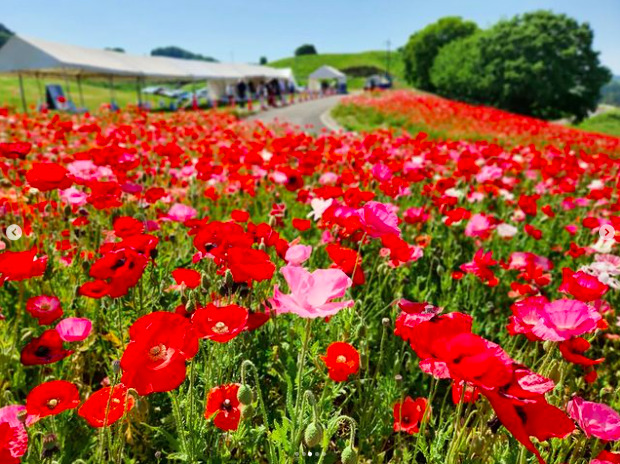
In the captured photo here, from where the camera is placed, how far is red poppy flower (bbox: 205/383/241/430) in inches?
53.1

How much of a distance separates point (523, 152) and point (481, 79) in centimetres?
3424

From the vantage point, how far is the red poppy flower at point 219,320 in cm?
119

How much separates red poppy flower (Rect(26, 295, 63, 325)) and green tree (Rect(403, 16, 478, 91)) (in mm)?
56460

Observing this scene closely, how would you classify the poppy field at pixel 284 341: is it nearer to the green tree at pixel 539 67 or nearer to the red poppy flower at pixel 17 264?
the red poppy flower at pixel 17 264

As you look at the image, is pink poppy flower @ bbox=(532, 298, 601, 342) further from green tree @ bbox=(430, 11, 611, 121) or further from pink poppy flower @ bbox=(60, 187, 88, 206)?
green tree @ bbox=(430, 11, 611, 121)

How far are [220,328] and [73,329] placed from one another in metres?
0.78

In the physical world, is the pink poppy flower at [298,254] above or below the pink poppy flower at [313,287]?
below

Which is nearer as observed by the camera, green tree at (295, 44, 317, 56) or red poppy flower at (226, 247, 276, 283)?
red poppy flower at (226, 247, 276, 283)

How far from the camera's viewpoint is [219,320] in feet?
4.04

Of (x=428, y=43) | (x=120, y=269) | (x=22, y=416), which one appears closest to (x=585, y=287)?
(x=120, y=269)

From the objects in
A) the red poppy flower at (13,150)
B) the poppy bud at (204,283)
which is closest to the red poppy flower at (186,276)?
the poppy bud at (204,283)

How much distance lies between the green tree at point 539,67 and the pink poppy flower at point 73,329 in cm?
3788

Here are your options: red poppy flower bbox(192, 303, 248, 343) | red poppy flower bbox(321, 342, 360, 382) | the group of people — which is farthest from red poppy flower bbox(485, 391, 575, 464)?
the group of people

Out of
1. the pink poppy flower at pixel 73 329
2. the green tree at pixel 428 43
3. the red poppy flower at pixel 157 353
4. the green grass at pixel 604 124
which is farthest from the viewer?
the green tree at pixel 428 43
